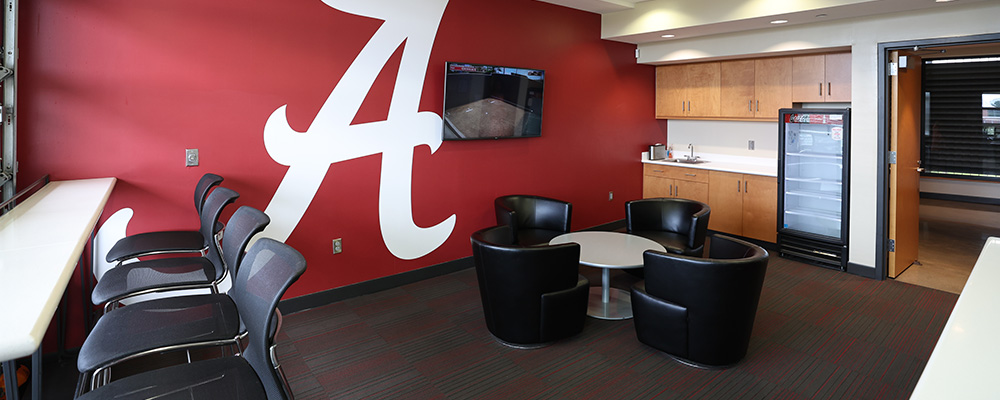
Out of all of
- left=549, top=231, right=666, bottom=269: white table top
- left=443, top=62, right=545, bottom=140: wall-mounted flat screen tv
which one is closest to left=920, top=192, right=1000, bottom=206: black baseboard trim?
left=549, top=231, right=666, bottom=269: white table top

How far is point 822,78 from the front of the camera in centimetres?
549

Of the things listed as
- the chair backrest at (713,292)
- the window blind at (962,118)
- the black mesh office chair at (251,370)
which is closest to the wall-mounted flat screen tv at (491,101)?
the chair backrest at (713,292)

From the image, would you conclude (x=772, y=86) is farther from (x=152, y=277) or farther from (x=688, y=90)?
(x=152, y=277)

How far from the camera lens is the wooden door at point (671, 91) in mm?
6785

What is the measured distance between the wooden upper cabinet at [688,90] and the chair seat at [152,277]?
18.0 ft

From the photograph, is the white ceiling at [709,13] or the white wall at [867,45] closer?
the white wall at [867,45]

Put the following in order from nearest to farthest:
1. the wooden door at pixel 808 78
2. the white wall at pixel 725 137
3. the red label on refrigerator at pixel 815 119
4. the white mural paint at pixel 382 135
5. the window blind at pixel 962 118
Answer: the white mural paint at pixel 382 135 → the red label on refrigerator at pixel 815 119 → the wooden door at pixel 808 78 → the white wall at pixel 725 137 → the window blind at pixel 962 118

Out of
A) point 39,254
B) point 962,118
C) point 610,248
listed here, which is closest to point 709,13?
point 610,248

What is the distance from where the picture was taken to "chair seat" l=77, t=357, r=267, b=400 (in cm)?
164

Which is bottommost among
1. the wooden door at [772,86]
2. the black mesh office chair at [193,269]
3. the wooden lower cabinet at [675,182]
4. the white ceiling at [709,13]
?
the black mesh office chair at [193,269]

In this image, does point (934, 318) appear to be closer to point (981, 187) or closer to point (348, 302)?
point (348, 302)

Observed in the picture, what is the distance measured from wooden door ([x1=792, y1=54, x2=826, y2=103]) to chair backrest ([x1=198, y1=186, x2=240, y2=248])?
527 centimetres

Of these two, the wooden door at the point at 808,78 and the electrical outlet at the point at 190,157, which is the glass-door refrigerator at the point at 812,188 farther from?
the electrical outlet at the point at 190,157

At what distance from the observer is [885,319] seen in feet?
13.3
